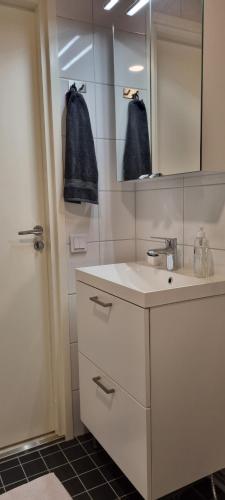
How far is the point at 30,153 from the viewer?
1.73 metres

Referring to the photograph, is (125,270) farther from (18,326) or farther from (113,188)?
(18,326)

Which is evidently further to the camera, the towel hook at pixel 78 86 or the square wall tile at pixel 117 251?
the square wall tile at pixel 117 251

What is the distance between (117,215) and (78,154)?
0.38 meters

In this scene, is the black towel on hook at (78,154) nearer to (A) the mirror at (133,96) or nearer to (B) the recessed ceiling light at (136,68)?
(A) the mirror at (133,96)

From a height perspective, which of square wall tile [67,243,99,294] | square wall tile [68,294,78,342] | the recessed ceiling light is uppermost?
the recessed ceiling light

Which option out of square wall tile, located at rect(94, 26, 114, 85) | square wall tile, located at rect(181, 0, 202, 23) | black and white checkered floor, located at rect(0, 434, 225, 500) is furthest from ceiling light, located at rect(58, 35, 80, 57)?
→ black and white checkered floor, located at rect(0, 434, 225, 500)

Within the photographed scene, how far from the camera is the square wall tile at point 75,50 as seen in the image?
1.64m

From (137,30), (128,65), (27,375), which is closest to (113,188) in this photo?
(128,65)

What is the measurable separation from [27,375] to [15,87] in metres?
1.38

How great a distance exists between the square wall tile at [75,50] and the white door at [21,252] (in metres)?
0.14

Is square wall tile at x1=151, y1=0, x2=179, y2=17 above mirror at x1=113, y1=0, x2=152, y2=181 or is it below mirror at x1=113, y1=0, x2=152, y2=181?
above

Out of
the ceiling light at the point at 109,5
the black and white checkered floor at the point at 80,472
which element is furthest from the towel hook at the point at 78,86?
the black and white checkered floor at the point at 80,472

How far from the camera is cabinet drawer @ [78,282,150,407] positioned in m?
1.17

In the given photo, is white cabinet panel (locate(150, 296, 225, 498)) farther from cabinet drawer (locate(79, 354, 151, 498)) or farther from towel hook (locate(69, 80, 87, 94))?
towel hook (locate(69, 80, 87, 94))
